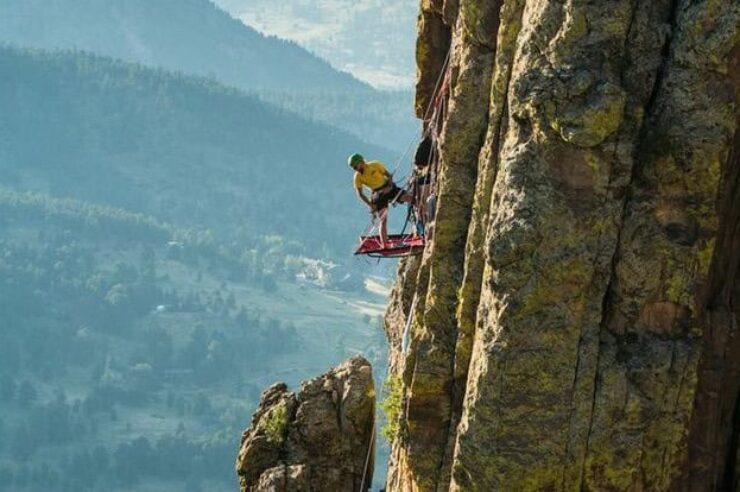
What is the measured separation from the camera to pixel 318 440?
Answer: 27.4 metres

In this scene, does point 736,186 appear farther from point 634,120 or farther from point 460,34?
point 460,34

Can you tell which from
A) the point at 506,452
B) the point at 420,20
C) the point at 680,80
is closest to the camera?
the point at 680,80

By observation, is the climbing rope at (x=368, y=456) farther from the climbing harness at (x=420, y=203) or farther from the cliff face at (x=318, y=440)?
the climbing harness at (x=420, y=203)

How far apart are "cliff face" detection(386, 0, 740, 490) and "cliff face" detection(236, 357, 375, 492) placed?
26.5 ft

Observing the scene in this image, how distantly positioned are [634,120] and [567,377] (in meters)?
3.47

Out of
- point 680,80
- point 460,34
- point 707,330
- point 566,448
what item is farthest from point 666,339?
point 460,34

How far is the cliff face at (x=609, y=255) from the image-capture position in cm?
1758

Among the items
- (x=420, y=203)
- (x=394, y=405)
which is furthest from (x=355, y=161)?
(x=394, y=405)

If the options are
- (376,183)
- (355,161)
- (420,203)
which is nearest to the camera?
(420,203)

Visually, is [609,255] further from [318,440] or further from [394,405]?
[318,440]

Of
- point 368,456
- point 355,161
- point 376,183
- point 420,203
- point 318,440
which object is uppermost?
point 355,161

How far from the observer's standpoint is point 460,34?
2152 cm

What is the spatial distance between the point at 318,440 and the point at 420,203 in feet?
16.7

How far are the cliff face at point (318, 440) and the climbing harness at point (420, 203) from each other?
8.42 feet
